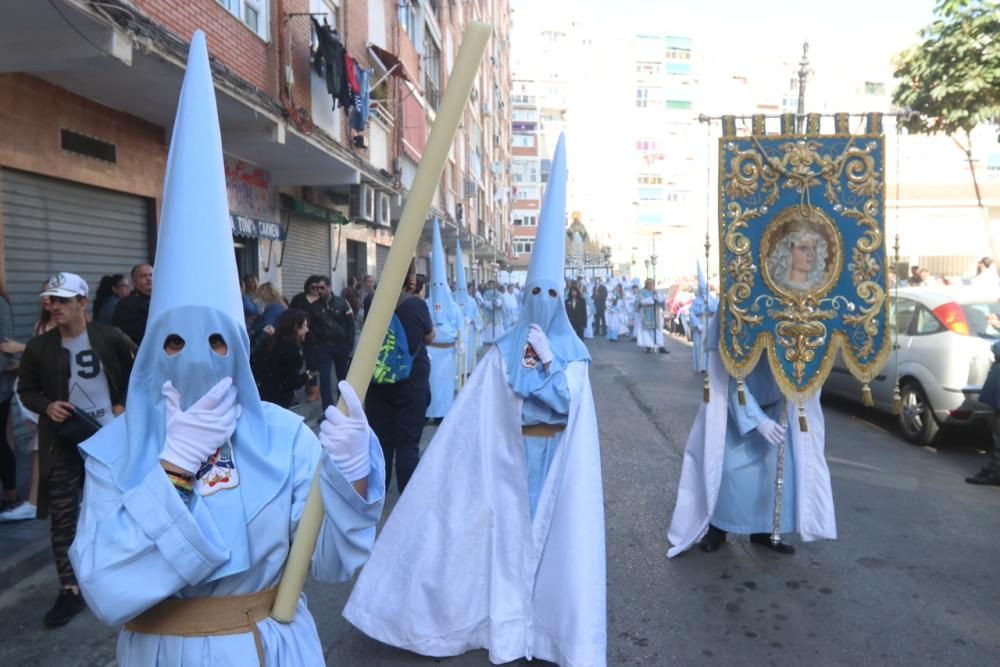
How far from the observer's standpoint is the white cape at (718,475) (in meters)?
4.92

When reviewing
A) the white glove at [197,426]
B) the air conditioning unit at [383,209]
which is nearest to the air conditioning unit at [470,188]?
the air conditioning unit at [383,209]

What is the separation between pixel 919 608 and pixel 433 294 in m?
6.91

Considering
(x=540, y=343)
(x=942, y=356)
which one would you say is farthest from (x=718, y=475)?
(x=942, y=356)

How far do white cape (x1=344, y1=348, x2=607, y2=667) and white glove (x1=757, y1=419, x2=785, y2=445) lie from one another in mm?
1563

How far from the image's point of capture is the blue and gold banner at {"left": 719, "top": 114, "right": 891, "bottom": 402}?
4965 millimetres

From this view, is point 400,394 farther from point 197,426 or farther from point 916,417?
point 916,417

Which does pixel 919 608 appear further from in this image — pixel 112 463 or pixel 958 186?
pixel 958 186

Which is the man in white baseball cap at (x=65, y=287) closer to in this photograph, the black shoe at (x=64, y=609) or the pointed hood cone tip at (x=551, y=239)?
the black shoe at (x=64, y=609)

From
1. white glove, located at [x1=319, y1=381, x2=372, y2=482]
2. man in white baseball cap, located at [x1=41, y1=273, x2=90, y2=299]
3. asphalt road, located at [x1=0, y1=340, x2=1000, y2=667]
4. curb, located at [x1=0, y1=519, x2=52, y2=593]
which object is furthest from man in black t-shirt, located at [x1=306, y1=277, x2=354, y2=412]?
white glove, located at [x1=319, y1=381, x2=372, y2=482]

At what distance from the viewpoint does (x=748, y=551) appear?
509cm

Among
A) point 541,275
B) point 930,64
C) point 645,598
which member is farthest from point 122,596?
point 930,64

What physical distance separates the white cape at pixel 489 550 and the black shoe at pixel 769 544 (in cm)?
206

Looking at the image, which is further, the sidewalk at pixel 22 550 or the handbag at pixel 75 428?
the sidewalk at pixel 22 550

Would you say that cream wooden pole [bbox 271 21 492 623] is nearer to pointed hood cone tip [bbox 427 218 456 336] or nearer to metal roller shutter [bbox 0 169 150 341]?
metal roller shutter [bbox 0 169 150 341]
